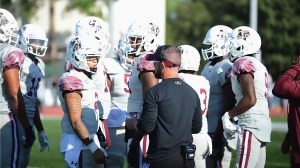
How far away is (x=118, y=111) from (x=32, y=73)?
39.6 inches

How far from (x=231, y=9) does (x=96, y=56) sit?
4093cm

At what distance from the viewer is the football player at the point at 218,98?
8039 mm

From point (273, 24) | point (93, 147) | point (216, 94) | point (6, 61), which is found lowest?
point (273, 24)

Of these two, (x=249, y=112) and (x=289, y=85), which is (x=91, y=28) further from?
(x=289, y=85)

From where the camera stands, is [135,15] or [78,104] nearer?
[78,104]

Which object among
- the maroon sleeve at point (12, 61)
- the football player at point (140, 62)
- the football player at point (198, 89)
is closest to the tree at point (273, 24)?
the football player at point (140, 62)

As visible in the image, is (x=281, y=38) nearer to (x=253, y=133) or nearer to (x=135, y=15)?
(x=135, y=15)

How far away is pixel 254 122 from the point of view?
7.59 metres

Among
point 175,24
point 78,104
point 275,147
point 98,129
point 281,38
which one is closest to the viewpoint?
point 78,104

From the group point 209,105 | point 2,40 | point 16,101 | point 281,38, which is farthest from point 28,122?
point 281,38

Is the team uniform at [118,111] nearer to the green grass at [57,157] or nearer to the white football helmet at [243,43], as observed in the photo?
the white football helmet at [243,43]

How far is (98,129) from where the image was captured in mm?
7281

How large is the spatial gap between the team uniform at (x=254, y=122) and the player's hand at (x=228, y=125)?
9cm

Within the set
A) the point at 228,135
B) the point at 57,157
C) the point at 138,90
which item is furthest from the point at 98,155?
the point at 57,157
